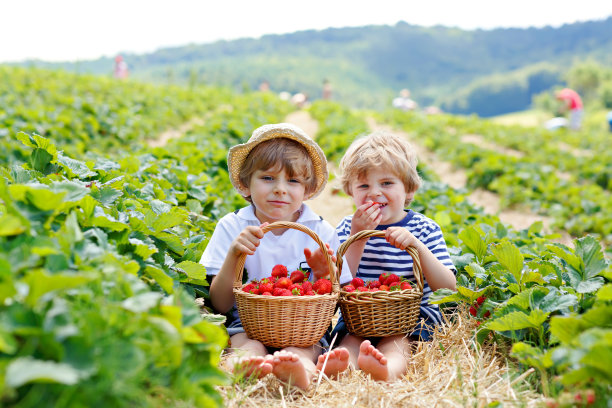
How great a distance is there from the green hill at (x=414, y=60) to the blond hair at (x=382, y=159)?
326 ft

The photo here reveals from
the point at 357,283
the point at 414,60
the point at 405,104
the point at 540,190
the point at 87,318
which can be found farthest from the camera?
the point at 414,60

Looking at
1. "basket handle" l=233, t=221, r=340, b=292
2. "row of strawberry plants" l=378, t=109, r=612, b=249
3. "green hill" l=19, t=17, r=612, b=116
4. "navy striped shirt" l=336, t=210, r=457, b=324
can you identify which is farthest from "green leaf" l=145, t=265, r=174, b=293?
"green hill" l=19, t=17, r=612, b=116

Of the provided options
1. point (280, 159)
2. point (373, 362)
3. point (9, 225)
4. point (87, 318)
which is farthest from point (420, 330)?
point (9, 225)

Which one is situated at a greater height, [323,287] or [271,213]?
[271,213]

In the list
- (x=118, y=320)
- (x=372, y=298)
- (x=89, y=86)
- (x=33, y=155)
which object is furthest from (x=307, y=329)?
(x=89, y=86)

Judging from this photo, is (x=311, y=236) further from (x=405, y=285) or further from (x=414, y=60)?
(x=414, y=60)

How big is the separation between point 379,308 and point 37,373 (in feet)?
5.86

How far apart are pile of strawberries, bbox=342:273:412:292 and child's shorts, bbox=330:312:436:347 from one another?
302 millimetres

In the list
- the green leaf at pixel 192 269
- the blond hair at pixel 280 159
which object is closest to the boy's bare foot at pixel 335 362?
the green leaf at pixel 192 269

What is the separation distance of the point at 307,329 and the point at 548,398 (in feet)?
3.57

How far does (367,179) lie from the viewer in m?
3.16

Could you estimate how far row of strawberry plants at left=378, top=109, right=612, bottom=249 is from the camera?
298 inches

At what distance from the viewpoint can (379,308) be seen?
2635mm

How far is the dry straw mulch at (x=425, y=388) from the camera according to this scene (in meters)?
2.09
